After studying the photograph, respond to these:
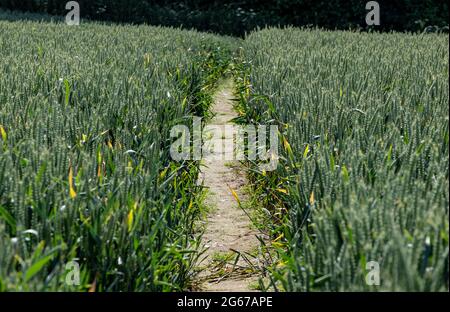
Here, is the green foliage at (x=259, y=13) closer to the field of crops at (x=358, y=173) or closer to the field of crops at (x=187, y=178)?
the field of crops at (x=358, y=173)

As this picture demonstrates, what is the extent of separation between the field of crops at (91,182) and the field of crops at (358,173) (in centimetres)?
51

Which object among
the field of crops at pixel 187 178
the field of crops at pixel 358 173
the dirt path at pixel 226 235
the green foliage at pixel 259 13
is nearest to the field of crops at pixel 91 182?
the field of crops at pixel 187 178

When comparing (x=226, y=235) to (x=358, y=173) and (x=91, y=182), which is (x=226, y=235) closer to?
(x=358, y=173)

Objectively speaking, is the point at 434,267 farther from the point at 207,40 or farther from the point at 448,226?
the point at 207,40

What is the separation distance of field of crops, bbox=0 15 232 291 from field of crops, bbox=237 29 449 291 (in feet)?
1.68

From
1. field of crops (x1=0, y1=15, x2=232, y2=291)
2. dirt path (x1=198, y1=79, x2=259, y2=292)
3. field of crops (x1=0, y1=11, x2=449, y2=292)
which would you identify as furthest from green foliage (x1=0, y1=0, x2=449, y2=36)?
field of crops (x1=0, y1=15, x2=232, y2=291)

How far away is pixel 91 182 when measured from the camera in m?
2.78

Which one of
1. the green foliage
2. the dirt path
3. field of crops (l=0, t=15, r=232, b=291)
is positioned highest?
the green foliage

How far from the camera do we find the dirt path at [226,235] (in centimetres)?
356

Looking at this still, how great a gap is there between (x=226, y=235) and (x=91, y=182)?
177 centimetres

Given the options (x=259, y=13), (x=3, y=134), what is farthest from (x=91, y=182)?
(x=259, y=13)

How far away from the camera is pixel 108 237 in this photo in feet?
7.95

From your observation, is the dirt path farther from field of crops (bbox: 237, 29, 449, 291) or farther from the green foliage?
the green foliage

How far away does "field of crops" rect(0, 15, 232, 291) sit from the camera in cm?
233
